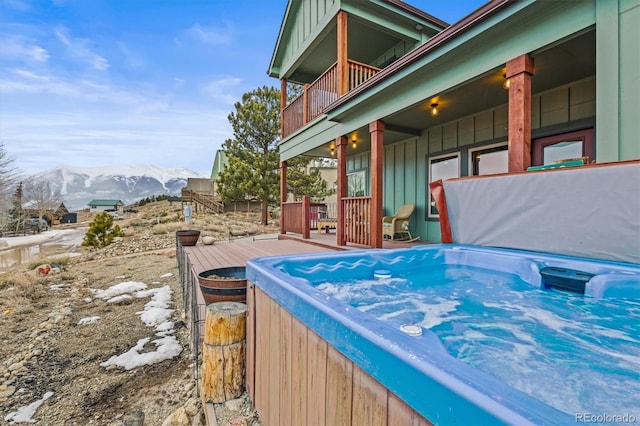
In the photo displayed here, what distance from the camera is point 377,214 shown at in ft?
16.4

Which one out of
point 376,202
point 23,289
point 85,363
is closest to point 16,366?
point 85,363

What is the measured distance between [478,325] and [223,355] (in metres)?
2.00

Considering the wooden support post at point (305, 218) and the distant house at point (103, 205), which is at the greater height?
the distant house at point (103, 205)

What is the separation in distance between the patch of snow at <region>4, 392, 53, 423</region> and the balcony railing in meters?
6.37

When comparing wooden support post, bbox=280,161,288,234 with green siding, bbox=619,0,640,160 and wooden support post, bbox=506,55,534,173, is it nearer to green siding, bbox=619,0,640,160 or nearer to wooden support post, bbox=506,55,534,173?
wooden support post, bbox=506,55,534,173

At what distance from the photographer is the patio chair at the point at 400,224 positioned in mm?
6525

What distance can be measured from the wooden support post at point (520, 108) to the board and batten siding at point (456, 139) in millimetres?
1963

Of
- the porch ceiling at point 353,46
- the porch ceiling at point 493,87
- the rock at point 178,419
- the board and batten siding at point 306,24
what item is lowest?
the rock at point 178,419

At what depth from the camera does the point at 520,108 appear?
9.69 feet

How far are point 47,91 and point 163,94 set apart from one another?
9.21 metres

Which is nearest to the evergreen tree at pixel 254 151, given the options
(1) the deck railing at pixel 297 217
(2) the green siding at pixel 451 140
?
(1) the deck railing at pixel 297 217

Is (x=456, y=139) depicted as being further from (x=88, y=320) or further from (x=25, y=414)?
(x=88, y=320)

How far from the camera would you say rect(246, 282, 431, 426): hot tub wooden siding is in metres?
0.97

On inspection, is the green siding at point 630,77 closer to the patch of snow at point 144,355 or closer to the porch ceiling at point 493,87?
the porch ceiling at point 493,87
